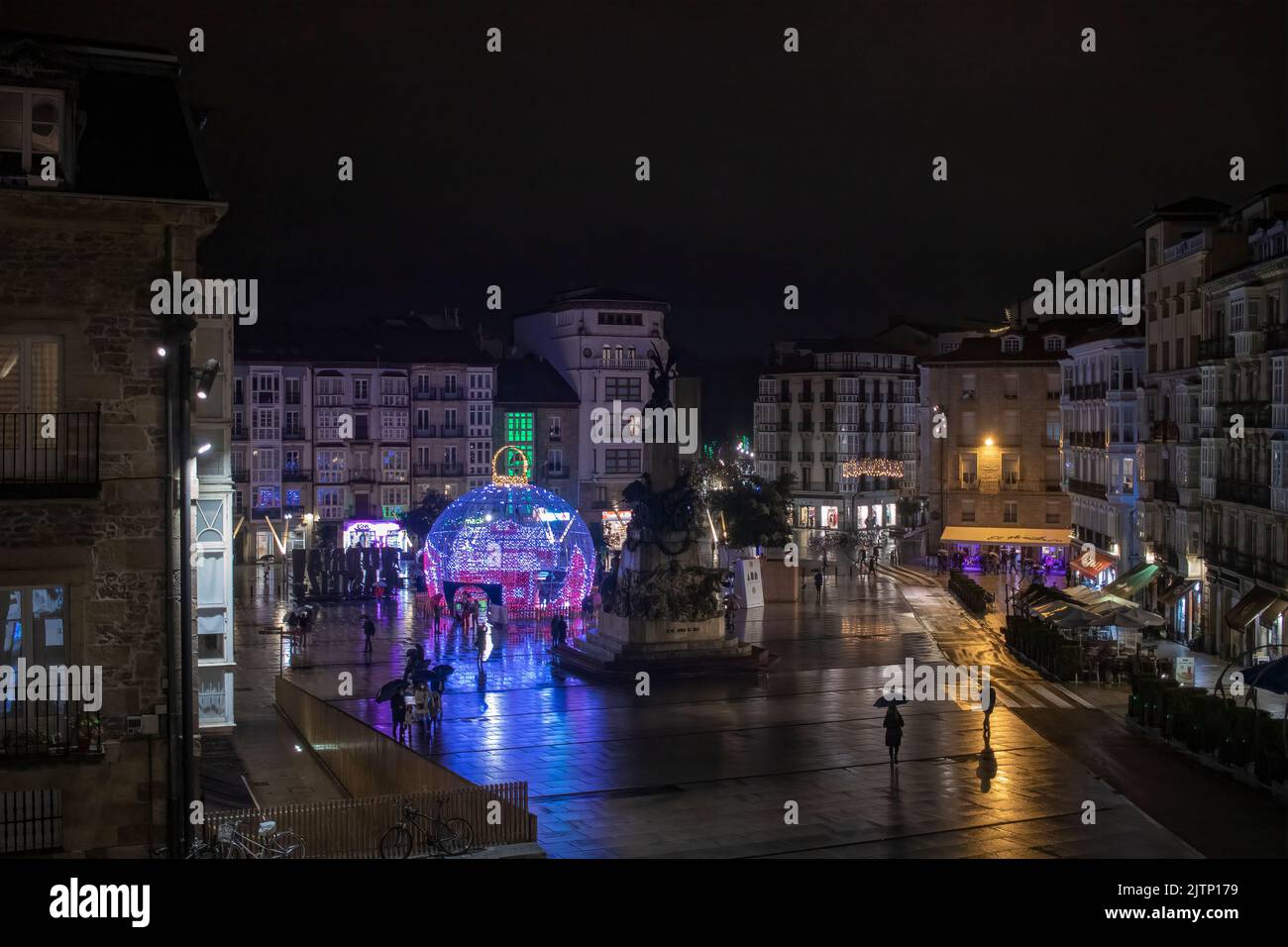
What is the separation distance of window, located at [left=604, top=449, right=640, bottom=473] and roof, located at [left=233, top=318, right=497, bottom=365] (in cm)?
1025

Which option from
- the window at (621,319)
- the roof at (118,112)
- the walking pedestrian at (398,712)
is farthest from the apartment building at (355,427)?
the roof at (118,112)

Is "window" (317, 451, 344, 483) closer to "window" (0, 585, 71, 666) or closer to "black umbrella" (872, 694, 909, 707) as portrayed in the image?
"black umbrella" (872, 694, 909, 707)

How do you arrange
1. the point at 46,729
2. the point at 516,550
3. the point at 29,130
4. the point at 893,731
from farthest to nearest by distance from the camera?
the point at 516,550, the point at 893,731, the point at 46,729, the point at 29,130

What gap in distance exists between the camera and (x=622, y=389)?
99.3 metres

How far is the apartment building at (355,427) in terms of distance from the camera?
84.7 metres

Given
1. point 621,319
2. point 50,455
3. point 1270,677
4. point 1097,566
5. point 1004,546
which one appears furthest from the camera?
point 621,319

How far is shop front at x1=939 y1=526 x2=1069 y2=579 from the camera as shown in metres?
80.4

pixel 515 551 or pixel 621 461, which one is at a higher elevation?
pixel 621 461

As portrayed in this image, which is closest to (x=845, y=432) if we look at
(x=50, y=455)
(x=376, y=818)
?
(x=376, y=818)

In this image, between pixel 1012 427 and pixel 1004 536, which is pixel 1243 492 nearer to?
pixel 1004 536

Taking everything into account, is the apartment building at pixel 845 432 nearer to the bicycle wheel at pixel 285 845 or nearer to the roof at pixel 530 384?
the roof at pixel 530 384

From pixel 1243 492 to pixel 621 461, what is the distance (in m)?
56.3

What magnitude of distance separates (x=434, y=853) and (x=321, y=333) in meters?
75.2

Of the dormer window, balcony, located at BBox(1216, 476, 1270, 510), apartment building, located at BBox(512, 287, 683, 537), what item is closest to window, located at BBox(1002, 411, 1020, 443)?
apartment building, located at BBox(512, 287, 683, 537)
